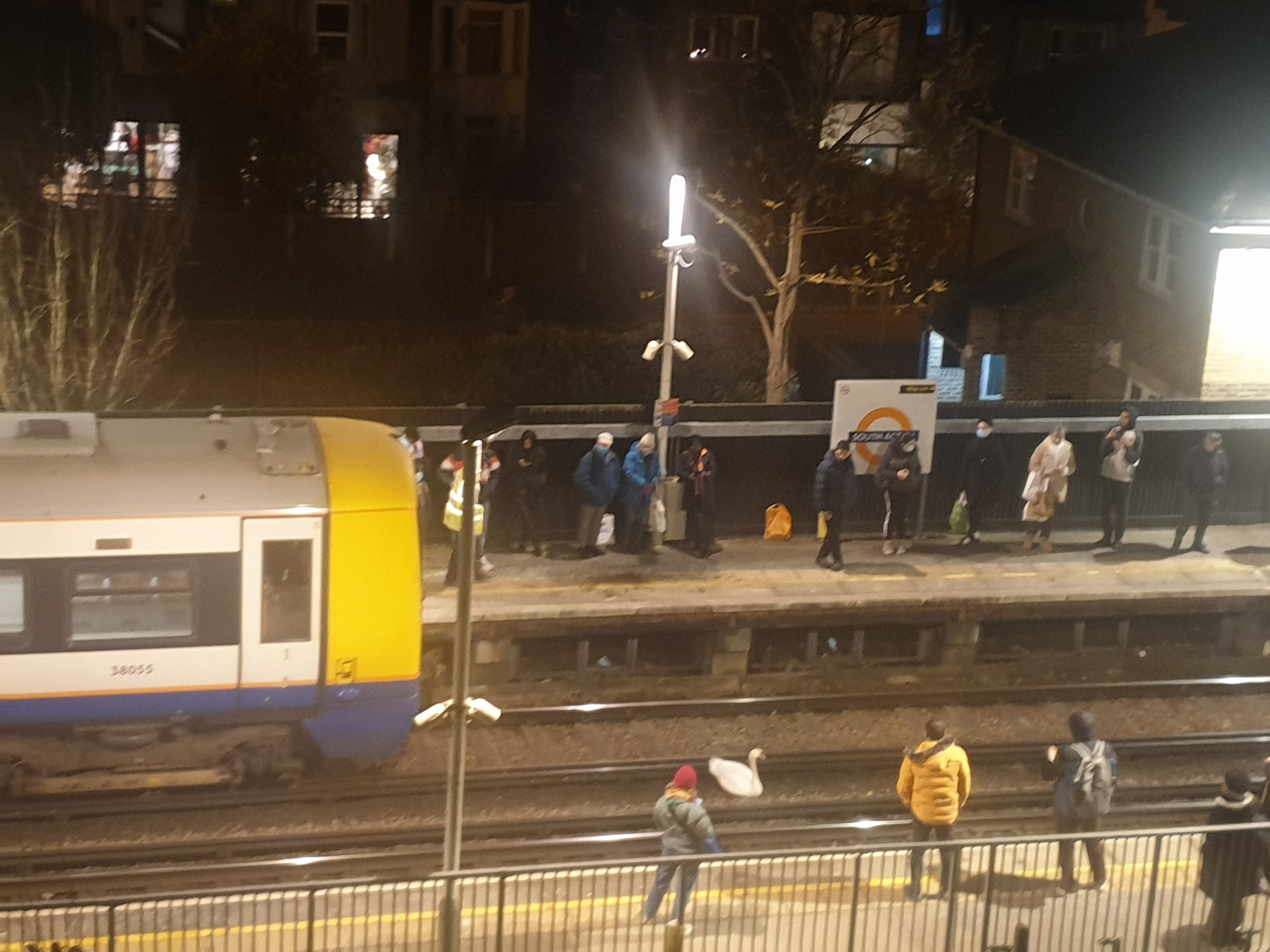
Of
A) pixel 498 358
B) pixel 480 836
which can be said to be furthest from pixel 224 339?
pixel 480 836

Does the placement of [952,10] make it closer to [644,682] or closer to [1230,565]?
[1230,565]

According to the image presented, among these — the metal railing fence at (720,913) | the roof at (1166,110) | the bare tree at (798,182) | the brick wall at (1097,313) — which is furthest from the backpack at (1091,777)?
the roof at (1166,110)

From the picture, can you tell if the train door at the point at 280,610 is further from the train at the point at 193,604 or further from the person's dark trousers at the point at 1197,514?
the person's dark trousers at the point at 1197,514

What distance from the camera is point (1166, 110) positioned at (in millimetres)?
24406

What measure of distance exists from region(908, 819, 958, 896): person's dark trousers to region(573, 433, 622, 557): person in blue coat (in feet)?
21.3

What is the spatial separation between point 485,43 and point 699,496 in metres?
19.5

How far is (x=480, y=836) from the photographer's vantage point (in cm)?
1323

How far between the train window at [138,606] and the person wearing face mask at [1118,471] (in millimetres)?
10718

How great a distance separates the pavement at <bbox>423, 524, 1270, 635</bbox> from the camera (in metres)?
16.3

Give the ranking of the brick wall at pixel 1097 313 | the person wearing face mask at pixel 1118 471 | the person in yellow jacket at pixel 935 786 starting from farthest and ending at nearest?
1. the brick wall at pixel 1097 313
2. the person wearing face mask at pixel 1118 471
3. the person in yellow jacket at pixel 935 786

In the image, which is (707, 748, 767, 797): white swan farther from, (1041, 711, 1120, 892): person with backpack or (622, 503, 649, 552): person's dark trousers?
(622, 503, 649, 552): person's dark trousers

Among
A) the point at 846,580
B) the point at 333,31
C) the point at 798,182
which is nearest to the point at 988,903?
the point at 846,580

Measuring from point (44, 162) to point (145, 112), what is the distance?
8377 millimetres

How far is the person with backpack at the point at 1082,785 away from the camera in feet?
37.4
